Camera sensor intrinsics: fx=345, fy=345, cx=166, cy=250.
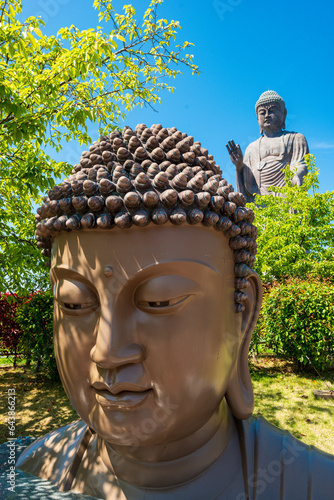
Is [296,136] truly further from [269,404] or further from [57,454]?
[57,454]

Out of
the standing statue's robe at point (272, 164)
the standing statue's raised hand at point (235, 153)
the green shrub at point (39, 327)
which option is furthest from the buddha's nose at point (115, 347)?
the standing statue's robe at point (272, 164)

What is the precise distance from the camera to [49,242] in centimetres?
170

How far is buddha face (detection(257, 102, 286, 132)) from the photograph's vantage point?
14.3 meters

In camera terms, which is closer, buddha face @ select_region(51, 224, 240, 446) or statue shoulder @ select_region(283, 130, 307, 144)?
buddha face @ select_region(51, 224, 240, 446)

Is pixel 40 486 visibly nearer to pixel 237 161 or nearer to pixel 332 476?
pixel 332 476

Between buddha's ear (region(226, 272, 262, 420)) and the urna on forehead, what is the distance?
0.12m

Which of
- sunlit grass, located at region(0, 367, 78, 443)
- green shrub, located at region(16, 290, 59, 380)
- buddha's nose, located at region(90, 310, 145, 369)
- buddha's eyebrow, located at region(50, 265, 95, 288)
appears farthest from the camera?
green shrub, located at region(16, 290, 59, 380)

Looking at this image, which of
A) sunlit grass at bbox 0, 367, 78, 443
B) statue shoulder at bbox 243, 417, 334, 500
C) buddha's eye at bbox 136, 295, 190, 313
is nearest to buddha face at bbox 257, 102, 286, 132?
sunlit grass at bbox 0, 367, 78, 443

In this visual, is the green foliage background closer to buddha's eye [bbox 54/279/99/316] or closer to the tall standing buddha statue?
the tall standing buddha statue

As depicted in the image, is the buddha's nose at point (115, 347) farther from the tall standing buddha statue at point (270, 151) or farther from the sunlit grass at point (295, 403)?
the tall standing buddha statue at point (270, 151)

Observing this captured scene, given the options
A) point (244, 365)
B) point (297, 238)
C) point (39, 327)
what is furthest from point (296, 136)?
point (244, 365)

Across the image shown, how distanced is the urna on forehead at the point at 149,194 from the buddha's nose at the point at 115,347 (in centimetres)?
38

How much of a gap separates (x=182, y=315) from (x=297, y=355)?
21.7 ft

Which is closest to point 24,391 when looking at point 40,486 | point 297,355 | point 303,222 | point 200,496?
point 297,355
